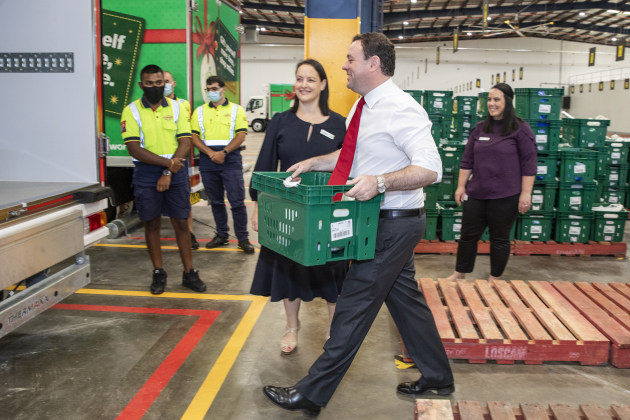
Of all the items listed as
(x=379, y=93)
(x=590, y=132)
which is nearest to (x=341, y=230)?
(x=379, y=93)

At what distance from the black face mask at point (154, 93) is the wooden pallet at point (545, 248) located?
3.75 m

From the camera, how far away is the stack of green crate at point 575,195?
22.5 feet

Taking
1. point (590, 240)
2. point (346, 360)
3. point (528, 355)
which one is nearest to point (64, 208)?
point (346, 360)

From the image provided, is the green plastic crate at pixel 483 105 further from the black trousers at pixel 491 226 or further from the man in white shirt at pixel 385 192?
the man in white shirt at pixel 385 192

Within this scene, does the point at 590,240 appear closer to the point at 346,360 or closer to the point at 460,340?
the point at 460,340

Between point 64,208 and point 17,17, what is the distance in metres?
1.37

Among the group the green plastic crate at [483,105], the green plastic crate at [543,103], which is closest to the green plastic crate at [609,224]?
the green plastic crate at [543,103]

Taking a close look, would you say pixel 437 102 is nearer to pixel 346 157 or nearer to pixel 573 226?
pixel 573 226

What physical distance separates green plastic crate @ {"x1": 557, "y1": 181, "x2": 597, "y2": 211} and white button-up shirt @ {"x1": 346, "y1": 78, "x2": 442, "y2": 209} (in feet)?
16.4

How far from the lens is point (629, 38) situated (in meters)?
29.1

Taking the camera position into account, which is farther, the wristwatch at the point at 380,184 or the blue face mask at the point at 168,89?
the blue face mask at the point at 168,89

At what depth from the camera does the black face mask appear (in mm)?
4531

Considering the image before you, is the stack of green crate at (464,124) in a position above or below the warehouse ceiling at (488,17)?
below

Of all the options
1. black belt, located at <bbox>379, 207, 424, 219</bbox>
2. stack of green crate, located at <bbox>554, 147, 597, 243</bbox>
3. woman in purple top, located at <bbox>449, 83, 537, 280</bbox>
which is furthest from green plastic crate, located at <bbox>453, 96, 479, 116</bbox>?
black belt, located at <bbox>379, 207, 424, 219</bbox>
